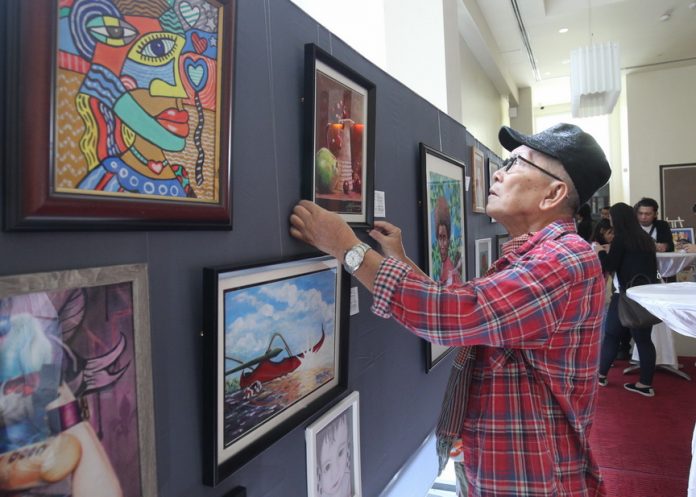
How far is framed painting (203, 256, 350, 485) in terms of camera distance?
916 mm

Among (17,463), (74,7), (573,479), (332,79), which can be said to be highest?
(332,79)

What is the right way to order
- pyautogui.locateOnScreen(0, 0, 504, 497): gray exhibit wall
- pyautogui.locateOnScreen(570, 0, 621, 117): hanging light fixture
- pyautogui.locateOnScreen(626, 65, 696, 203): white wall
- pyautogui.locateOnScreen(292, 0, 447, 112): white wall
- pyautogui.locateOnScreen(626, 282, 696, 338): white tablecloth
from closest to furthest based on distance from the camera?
pyautogui.locateOnScreen(0, 0, 504, 497): gray exhibit wall
pyautogui.locateOnScreen(626, 282, 696, 338): white tablecloth
pyautogui.locateOnScreen(292, 0, 447, 112): white wall
pyautogui.locateOnScreen(570, 0, 621, 117): hanging light fixture
pyautogui.locateOnScreen(626, 65, 696, 203): white wall

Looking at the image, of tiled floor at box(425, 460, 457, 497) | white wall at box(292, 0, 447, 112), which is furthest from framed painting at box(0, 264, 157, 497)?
white wall at box(292, 0, 447, 112)

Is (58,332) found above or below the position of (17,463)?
above

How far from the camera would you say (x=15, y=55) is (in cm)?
58

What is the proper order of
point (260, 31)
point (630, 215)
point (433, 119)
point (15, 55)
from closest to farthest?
point (15, 55) → point (260, 31) → point (433, 119) → point (630, 215)

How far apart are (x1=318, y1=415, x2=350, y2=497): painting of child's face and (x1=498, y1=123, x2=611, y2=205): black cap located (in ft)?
3.35

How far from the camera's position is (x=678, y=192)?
8523 millimetres

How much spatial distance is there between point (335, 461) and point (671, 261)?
5.41m

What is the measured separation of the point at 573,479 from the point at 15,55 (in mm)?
1522

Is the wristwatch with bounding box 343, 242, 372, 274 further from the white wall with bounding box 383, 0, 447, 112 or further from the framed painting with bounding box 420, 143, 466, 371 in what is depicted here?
the white wall with bounding box 383, 0, 447, 112

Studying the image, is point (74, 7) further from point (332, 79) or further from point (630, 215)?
point (630, 215)

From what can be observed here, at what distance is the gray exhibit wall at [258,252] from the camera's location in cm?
80

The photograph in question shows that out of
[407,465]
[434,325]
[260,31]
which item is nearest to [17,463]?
[434,325]
